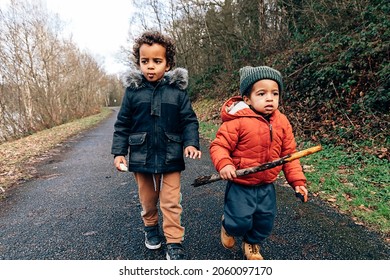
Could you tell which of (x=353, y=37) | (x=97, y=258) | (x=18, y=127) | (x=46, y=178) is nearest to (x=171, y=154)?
(x=97, y=258)

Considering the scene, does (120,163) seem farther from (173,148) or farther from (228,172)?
(228,172)

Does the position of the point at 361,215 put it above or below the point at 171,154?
below

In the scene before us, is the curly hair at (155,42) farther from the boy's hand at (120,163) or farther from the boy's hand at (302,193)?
the boy's hand at (302,193)

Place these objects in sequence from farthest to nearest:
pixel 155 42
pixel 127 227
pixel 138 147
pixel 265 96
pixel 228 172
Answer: pixel 127 227
pixel 138 147
pixel 155 42
pixel 265 96
pixel 228 172

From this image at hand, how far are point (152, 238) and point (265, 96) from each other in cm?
159

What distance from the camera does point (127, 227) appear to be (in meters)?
2.90

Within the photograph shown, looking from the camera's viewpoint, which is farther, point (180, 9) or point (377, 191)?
point (180, 9)

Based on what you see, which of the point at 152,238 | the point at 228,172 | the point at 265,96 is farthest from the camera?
the point at 152,238

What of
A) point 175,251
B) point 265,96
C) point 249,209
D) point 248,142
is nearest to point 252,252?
point 249,209

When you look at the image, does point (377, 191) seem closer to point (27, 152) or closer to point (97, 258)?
point (97, 258)

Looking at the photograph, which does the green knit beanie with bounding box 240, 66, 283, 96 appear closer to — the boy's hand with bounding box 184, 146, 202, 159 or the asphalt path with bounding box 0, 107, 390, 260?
the boy's hand with bounding box 184, 146, 202, 159

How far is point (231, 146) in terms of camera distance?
1992mm

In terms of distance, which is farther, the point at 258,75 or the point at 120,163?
the point at 120,163

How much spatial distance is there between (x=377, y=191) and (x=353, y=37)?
4.65 m
